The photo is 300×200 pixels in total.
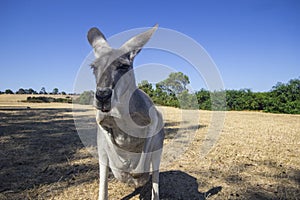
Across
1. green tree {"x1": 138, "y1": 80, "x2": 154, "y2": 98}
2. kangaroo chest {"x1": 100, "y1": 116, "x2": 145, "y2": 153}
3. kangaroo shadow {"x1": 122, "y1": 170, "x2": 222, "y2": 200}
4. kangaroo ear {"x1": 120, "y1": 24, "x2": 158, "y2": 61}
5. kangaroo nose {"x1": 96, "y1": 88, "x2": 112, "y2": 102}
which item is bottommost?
kangaroo shadow {"x1": 122, "y1": 170, "x2": 222, "y2": 200}

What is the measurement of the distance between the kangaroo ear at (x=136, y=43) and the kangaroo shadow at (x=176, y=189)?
2242 mm

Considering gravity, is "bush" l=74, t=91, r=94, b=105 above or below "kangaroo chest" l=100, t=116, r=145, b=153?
above

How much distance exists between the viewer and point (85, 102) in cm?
237

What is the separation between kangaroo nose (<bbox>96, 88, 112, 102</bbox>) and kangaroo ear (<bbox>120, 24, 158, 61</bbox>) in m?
0.43

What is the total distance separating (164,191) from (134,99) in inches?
78.3

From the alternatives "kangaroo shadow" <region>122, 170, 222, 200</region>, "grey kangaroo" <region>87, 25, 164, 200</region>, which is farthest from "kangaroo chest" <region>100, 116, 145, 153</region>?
"kangaroo shadow" <region>122, 170, 222, 200</region>

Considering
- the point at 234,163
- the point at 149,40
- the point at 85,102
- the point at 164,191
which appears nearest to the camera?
the point at 149,40

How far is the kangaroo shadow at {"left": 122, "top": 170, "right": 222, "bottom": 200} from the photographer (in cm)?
319

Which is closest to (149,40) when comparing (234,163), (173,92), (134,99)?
(134,99)

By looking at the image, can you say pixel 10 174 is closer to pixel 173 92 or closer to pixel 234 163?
pixel 173 92

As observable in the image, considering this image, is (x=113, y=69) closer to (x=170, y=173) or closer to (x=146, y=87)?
(x=146, y=87)

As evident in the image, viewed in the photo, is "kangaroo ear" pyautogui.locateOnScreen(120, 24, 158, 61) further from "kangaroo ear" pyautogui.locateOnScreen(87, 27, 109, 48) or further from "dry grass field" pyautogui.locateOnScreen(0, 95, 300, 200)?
"dry grass field" pyautogui.locateOnScreen(0, 95, 300, 200)

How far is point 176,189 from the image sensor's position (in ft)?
11.2

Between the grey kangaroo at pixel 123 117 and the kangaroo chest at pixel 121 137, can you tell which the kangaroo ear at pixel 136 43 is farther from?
the kangaroo chest at pixel 121 137
